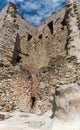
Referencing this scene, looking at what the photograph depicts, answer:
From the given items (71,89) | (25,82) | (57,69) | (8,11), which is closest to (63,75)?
(57,69)

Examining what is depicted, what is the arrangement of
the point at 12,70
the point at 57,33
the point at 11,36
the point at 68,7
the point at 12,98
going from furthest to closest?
the point at 57,33 < the point at 68,7 < the point at 11,36 < the point at 12,70 < the point at 12,98

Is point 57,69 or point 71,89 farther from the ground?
point 57,69

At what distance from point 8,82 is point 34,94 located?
1.95 m

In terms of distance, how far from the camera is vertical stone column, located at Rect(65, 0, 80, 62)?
1186 cm

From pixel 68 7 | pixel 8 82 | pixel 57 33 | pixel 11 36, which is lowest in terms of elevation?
pixel 8 82

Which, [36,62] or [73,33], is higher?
[73,33]

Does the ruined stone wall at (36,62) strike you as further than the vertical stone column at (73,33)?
No

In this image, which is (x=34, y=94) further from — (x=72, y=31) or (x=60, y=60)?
(x=72, y=31)

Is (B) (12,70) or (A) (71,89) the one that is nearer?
(A) (71,89)

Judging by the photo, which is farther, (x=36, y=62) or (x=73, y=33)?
(x=36, y=62)

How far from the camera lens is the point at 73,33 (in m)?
13.0

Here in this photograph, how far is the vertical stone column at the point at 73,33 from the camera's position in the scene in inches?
467

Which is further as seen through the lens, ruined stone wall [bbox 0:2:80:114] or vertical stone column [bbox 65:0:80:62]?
vertical stone column [bbox 65:0:80:62]

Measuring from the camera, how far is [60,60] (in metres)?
11.6
